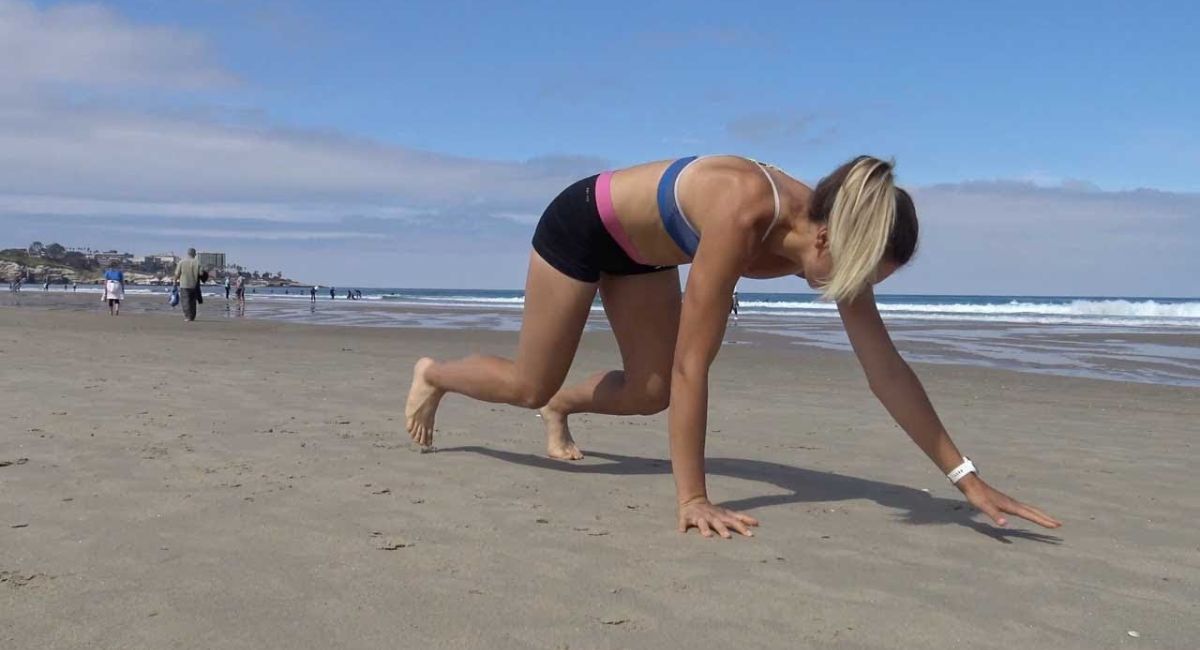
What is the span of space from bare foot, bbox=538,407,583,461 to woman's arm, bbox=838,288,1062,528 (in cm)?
159

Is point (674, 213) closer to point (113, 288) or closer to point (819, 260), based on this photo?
point (819, 260)

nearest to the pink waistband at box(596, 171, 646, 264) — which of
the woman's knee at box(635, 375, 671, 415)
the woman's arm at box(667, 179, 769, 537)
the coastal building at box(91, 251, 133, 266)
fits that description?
the woman's arm at box(667, 179, 769, 537)

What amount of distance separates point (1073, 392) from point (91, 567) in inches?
382

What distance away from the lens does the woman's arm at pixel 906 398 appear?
363cm

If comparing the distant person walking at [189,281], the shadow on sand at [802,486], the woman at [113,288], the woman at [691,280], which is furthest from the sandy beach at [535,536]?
the woman at [113,288]

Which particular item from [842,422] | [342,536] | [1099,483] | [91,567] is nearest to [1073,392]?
[842,422]

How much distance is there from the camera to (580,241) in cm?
406

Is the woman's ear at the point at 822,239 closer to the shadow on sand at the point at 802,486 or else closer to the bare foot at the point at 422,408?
the shadow on sand at the point at 802,486

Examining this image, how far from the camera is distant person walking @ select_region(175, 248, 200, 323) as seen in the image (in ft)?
68.1

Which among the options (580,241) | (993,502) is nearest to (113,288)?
(580,241)

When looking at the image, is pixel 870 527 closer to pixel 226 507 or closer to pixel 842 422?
pixel 226 507

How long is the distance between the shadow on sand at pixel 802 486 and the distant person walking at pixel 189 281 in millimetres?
17616

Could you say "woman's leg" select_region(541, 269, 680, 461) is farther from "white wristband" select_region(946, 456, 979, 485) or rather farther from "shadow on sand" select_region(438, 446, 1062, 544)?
"white wristband" select_region(946, 456, 979, 485)

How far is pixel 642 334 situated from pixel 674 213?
805mm
